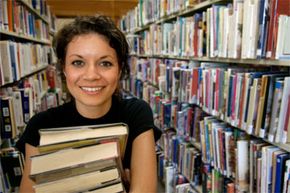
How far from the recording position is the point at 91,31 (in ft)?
3.09

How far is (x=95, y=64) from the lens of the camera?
0.91 m

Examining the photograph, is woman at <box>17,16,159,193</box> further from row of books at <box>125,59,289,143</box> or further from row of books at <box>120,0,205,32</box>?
row of books at <box>120,0,205,32</box>

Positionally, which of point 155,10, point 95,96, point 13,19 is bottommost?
point 95,96

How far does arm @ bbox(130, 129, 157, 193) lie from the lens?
90 centimetres

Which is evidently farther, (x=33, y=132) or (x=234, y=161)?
(x=234, y=161)

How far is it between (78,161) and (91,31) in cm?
47

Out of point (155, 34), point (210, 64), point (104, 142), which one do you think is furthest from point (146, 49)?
point (104, 142)

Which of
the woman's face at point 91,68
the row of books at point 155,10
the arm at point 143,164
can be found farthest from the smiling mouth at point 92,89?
the row of books at point 155,10

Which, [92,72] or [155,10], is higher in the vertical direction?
[155,10]

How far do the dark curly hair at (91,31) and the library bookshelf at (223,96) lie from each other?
2.21ft

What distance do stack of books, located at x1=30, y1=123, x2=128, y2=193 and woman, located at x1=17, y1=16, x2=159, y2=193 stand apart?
0.67 ft

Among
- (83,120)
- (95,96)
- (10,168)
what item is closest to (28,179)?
(83,120)

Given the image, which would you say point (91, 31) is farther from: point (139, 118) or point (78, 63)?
point (139, 118)

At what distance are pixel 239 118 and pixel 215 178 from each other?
21.5 inches
